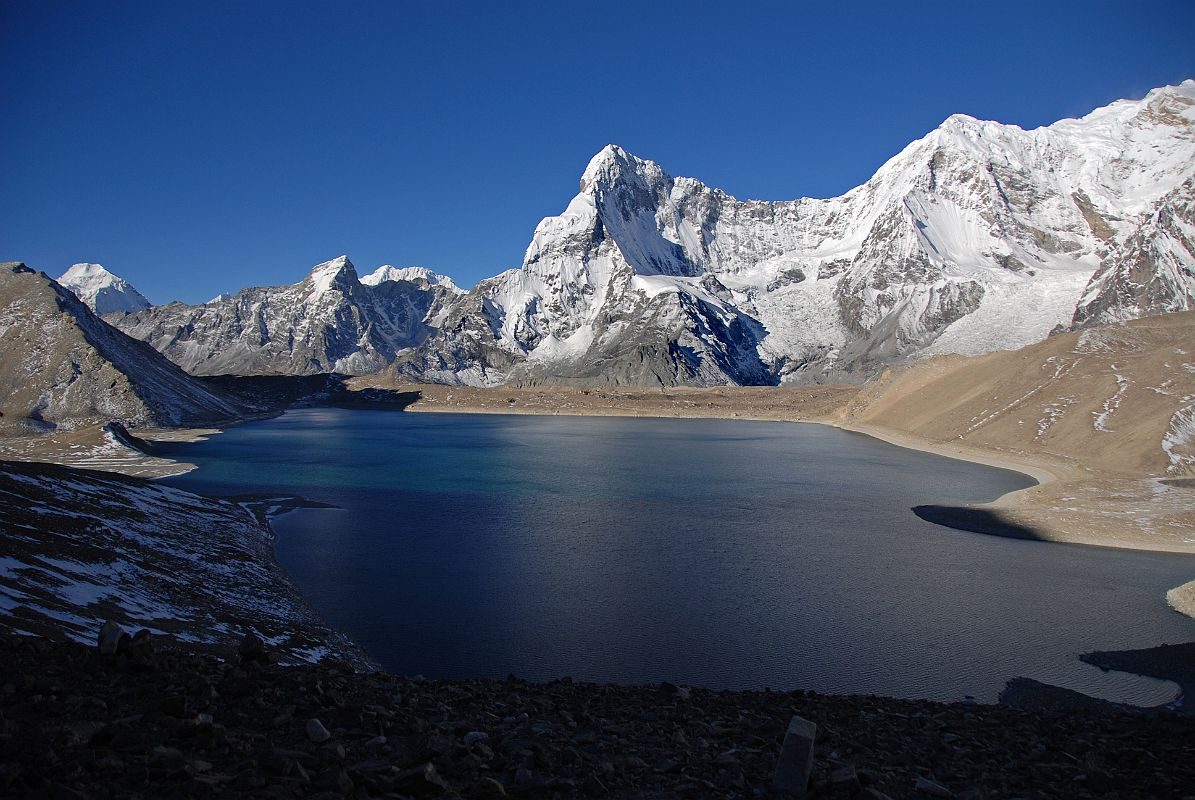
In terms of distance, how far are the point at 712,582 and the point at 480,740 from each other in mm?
20870

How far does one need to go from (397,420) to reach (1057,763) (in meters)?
161

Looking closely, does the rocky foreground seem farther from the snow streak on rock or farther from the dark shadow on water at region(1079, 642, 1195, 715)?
the dark shadow on water at region(1079, 642, 1195, 715)

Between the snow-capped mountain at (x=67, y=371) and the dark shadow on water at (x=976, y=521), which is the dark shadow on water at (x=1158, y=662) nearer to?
the dark shadow on water at (x=976, y=521)

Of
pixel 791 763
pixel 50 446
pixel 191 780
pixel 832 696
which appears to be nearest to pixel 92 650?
pixel 191 780

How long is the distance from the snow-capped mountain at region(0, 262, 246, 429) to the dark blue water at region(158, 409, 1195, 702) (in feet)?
172

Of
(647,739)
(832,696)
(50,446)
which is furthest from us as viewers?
(50,446)

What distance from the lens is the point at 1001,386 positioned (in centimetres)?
9125

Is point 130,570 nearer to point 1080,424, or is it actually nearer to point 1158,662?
point 1158,662

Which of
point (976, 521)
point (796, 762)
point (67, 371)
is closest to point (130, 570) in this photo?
point (796, 762)

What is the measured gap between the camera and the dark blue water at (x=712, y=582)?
71.2 ft

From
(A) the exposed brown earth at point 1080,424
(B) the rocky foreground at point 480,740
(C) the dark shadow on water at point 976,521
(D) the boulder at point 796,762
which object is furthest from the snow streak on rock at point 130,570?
(A) the exposed brown earth at point 1080,424

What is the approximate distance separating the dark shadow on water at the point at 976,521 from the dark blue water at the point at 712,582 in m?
1.34

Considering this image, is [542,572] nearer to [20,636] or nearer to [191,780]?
[20,636]

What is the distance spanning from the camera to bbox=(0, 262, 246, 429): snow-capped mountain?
10175cm
